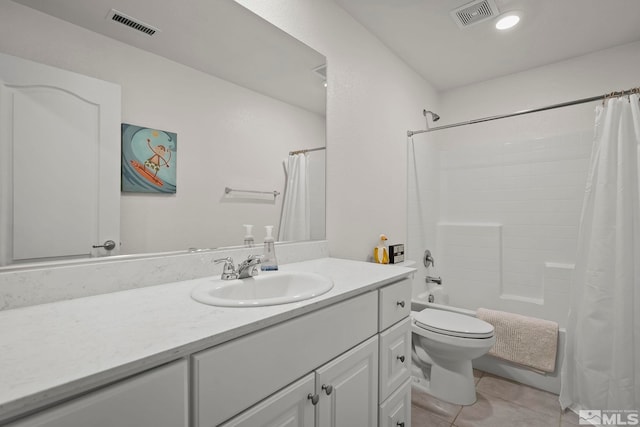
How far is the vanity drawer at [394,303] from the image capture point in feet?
3.90

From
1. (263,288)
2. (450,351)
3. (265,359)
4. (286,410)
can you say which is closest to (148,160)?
(263,288)

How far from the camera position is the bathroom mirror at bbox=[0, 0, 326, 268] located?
0.90 m

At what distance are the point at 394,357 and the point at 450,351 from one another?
0.71m

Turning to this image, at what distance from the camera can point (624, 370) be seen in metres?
1.62

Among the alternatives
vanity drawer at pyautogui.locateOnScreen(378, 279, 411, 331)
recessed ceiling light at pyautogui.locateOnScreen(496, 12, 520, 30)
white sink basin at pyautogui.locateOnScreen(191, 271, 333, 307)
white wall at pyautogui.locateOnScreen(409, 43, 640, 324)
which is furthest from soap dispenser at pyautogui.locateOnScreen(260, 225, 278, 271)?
recessed ceiling light at pyautogui.locateOnScreen(496, 12, 520, 30)

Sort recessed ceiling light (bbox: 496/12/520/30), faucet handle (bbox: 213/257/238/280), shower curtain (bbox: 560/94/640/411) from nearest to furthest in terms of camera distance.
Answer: faucet handle (bbox: 213/257/238/280), shower curtain (bbox: 560/94/640/411), recessed ceiling light (bbox: 496/12/520/30)

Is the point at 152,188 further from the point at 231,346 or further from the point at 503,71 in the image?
the point at 503,71

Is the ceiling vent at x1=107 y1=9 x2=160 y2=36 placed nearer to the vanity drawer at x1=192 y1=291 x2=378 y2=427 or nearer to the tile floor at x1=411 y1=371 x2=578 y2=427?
the vanity drawer at x1=192 y1=291 x2=378 y2=427

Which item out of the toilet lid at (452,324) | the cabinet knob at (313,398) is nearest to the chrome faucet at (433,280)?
the toilet lid at (452,324)

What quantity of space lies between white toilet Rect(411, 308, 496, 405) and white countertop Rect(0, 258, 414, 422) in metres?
1.10

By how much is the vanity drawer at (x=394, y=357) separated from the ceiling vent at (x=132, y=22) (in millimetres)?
1393

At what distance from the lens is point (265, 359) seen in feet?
2.46

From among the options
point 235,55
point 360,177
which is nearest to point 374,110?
point 360,177

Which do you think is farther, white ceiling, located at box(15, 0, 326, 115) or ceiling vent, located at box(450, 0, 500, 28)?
ceiling vent, located at box(450, 0, 500, 28)
